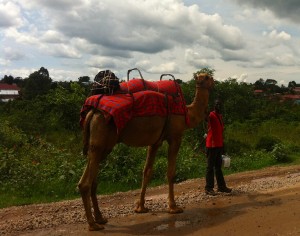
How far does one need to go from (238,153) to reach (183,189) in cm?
652

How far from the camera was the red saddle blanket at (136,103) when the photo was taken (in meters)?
5.94

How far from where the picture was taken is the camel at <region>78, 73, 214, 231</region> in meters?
5.90

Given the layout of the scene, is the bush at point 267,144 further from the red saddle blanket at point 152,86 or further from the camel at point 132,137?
the red saddle blanket at point 152,86

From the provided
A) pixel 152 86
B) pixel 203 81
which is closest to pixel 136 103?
pixel 152 86

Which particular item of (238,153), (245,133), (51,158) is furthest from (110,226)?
(245,133)

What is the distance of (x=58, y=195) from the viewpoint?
8.87 meters

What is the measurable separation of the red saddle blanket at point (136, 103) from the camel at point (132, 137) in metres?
0.10

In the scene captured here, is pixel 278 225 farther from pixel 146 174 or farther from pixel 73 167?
pixel 73 167

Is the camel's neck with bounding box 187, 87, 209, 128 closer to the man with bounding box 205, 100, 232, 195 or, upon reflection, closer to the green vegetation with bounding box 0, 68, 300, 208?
the man with bounding box 205, 100, 232, 195

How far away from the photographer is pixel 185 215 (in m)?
6.74

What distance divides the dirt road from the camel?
296mm

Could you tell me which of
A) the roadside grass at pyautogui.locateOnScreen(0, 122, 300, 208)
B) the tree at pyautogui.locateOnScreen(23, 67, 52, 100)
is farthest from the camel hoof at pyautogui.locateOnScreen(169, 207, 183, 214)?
the tree at pyautogui.locateOnScreen(23, 67, 52, 100)

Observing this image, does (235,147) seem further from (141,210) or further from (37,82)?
(37,82)

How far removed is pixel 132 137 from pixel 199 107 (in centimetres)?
176
